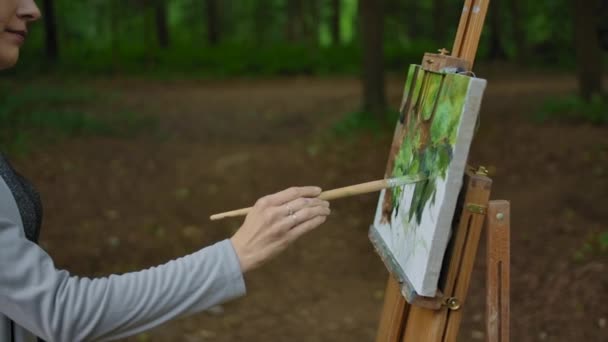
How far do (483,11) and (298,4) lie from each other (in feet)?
67.4

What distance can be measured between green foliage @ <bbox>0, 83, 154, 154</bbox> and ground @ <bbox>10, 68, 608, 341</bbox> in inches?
15.9

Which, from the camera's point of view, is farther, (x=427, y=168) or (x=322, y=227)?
(x=322, y=227)

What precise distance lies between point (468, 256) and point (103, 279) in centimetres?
96

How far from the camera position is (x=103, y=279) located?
5.19 ft

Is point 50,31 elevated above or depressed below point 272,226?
below

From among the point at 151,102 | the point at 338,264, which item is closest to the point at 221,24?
the point at 151,102

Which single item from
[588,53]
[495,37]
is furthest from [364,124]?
[495,37]

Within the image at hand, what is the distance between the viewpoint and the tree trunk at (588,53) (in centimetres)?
880

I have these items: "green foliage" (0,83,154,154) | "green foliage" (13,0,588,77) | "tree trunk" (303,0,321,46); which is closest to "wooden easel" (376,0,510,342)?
"green foliage" (0,83,154,154)

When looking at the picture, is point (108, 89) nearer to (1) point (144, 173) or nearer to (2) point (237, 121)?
(2) point (237, 121)

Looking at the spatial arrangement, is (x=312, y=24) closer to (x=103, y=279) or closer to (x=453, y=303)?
(x=453, y=303)

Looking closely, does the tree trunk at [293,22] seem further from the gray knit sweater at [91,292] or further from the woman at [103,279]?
the gray knit sweater at [91,292]

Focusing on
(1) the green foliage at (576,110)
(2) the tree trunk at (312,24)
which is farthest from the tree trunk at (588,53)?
(2) the tree trunk at (312,24)

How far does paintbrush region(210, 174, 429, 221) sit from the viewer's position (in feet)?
5.96
